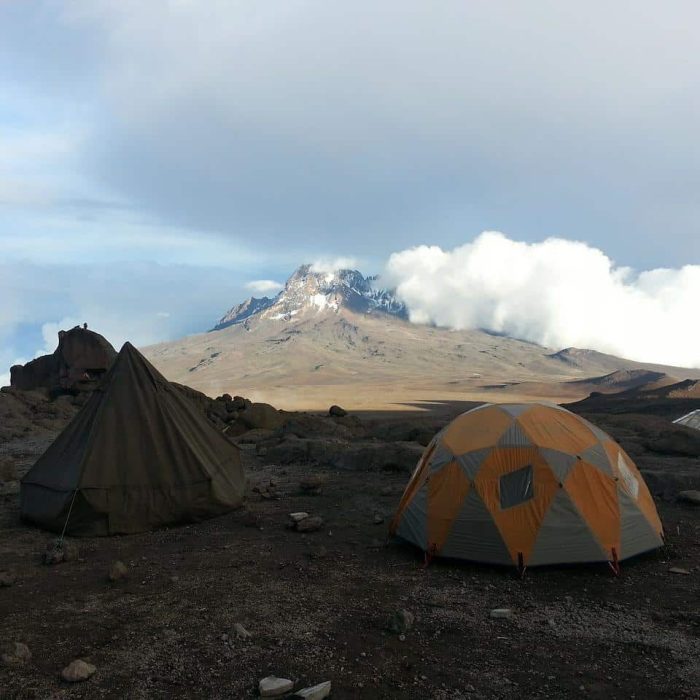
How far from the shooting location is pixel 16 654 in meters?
5.25

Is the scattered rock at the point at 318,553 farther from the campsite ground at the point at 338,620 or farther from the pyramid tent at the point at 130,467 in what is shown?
the pyramid tent at the point at 130,467

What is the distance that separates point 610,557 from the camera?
23.9 ft

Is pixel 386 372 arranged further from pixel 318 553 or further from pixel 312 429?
pixel 318 553

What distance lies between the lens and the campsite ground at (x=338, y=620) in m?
4.90

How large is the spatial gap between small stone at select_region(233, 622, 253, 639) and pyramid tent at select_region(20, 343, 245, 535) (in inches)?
166

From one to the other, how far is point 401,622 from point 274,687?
1.63 meters

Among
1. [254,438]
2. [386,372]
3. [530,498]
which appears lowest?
[254,438]

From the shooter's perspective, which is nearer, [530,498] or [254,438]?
[530,498]

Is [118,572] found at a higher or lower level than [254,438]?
lower

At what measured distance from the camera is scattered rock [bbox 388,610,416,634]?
5.77 metres

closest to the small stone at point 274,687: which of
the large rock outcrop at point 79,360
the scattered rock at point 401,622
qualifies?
the scattered rock at point 401,622

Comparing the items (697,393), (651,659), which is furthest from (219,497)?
(697,393)

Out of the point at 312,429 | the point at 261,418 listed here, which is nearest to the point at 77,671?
the point at 312,429

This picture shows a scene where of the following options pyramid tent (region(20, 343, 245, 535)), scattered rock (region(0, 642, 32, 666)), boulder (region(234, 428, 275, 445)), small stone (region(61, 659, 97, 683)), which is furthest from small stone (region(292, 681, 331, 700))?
boulder (region(234, 428, 275, 445))
